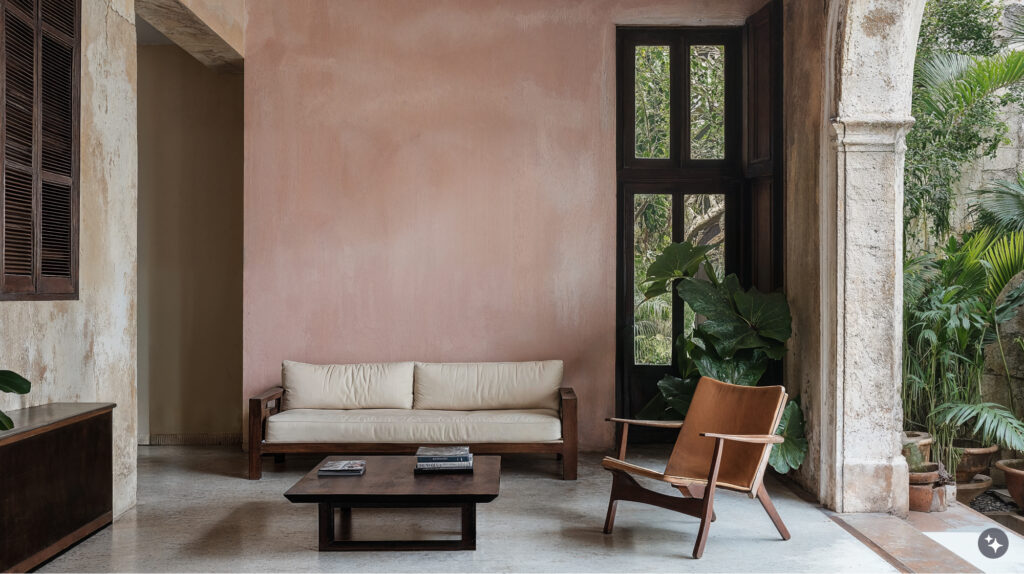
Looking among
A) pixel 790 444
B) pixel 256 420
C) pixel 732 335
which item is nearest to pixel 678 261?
pixel 732 335

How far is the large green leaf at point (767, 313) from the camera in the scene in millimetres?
5246

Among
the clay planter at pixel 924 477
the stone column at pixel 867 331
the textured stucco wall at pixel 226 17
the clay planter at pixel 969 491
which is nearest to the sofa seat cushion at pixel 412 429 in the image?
the stone column at pixel 867 331

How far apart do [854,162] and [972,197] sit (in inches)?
145

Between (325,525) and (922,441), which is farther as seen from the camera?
(922,441)

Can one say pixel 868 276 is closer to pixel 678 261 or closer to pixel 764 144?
pixel 678 261

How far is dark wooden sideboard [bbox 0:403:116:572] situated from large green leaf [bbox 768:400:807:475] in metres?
3.92

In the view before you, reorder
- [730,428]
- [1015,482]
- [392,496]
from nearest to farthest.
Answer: [392,496] < [730,428] < [1015,482]

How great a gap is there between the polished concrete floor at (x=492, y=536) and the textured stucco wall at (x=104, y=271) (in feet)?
1.89

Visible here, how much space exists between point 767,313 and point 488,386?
221cm

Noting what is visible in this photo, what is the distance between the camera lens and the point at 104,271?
15.2ft

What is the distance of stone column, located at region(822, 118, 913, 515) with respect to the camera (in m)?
4.79

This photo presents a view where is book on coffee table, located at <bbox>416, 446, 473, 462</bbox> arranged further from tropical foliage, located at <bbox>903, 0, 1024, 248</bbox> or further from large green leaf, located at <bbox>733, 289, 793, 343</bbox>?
tropical foliage, located at <bbox>903, 0, 1024, 248</bbox>

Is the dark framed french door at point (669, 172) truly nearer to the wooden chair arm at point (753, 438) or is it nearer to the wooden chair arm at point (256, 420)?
the wooden chair arm at point (753, 438)

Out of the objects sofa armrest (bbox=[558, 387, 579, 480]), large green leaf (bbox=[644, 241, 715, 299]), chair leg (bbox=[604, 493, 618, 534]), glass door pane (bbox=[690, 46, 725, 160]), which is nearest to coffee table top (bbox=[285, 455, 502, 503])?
chair leg (bbox=[604, 493, 618, 534])
